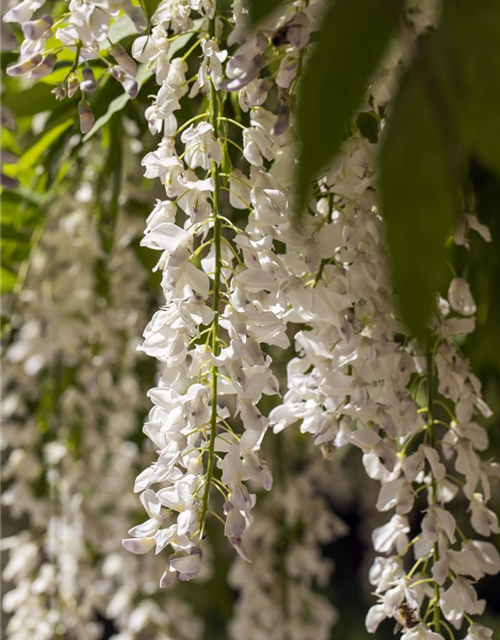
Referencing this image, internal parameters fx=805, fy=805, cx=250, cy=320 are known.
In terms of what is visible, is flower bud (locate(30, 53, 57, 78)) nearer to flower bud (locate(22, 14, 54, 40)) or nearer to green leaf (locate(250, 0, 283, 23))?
flower bud (locate(22, 14, 54, 40))

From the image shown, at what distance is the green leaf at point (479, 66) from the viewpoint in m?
0.22

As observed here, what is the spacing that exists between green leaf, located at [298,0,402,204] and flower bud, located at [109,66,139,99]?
0.17 m

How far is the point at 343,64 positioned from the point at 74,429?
3.31ft

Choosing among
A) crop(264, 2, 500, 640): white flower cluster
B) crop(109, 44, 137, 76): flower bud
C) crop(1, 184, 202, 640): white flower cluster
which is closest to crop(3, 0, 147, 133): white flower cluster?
crop(109, 44, 137, 76): flower bud

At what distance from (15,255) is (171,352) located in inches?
22.2

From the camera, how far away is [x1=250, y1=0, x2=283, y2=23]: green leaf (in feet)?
0.77

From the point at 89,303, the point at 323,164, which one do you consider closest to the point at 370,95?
the point at 323,164

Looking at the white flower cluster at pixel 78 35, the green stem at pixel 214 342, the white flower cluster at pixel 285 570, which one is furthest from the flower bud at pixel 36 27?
the white flower cluster at pixel 285 570

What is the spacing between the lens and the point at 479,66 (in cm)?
22

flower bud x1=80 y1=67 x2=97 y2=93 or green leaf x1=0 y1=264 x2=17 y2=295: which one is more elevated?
flower bud x1=80 y1=67 x2=97 y2=93

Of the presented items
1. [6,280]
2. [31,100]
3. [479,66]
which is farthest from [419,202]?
[6,280]

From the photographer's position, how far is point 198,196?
0.42 meters

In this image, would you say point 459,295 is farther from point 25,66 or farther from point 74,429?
point 74,429

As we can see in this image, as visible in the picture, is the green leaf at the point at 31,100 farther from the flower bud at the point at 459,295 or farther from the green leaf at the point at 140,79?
the flower bud at the point at 459,295
